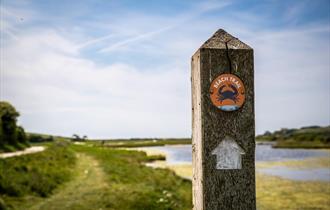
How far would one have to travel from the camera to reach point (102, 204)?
10281mm

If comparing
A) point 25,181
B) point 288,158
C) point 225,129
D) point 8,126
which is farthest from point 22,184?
point 288,158

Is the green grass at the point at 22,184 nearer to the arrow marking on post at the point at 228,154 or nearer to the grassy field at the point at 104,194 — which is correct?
the grassy field at the point at 104,194

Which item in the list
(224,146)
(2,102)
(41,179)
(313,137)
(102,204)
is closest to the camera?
(224,146)

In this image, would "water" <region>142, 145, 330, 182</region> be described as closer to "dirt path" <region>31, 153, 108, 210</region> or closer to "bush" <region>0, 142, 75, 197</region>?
"dirt path" <region>31, 153, 108, 210</region>

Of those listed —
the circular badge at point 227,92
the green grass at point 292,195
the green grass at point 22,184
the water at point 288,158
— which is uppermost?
the circular badge at point 227,92

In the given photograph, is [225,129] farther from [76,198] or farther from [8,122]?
[8,122]

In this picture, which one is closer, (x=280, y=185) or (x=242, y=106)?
(x=242, y=106)

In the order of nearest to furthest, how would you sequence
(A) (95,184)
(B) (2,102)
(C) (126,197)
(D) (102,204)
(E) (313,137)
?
(D) (102,204) < (C) (126,197) < (A) (95,184) < (B) (2,102) < (E) (313,137)

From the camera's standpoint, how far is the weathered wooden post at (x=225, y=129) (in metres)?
2.37

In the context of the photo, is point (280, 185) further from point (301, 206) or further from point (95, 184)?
point (95, 184)

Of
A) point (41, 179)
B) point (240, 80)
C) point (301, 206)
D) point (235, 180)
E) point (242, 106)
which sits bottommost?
point (301, 206)

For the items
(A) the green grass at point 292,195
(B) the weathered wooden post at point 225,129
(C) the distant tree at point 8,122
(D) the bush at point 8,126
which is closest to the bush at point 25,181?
(A) the green grass at point 292,195

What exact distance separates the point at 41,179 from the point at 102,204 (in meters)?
3.67

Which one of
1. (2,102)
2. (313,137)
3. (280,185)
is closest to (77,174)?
(280,185)
